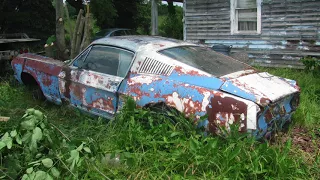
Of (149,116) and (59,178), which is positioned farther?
(149,116)

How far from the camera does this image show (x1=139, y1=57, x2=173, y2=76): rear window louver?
4.07m

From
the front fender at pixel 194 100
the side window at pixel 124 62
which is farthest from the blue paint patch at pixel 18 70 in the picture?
the front fender at pixel 194 100

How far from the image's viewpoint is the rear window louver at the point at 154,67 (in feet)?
13.3

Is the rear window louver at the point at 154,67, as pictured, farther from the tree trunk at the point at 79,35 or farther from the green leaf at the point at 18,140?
the tree trunk at the point at 79,35

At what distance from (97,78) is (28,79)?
6.97 ft

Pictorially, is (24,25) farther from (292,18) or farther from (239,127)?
(239,127)

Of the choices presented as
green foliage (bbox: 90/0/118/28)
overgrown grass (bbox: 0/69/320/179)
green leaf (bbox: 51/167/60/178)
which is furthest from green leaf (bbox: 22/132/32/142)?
green foliage (bbox: 90/0/118/28)

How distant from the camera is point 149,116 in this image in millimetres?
3918

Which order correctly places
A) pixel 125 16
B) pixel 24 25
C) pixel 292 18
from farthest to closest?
1. pixel 125 16
2. pixel 24 25
3. pixel 292 18

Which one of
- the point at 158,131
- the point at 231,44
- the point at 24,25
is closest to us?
the point at 158,131

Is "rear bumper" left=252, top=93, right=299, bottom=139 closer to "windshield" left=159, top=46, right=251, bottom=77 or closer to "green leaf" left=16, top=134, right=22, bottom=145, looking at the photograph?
"windshield" left=159, top=46, right=251, bottom=77

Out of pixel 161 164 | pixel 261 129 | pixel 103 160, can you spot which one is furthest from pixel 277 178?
pixel 103 160

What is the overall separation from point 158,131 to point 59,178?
1194 millimetres

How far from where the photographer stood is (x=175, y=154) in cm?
327
